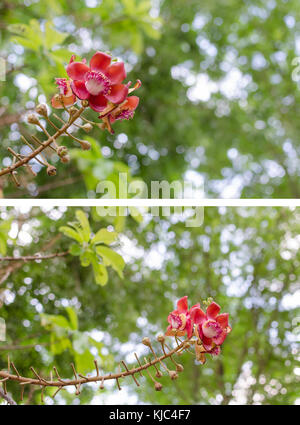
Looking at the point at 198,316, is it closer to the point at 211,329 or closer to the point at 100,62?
the point at 211,329

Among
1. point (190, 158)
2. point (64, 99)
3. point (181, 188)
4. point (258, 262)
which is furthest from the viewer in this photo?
point (190, 158)

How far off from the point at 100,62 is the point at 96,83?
0.02m

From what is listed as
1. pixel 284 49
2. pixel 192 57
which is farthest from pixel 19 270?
pixel 284 49

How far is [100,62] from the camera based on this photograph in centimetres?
32

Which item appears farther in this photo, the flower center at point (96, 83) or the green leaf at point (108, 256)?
the green leaf at point (108, 256)

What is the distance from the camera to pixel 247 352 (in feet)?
3.87

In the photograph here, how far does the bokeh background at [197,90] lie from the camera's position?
1222 mm

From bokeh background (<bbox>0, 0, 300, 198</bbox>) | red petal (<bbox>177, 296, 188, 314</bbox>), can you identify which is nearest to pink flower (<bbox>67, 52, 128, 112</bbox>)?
red petal (<bbox>177, 296, 188, 314</bbox>)

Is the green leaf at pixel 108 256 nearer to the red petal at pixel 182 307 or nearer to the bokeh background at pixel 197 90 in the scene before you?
the red petal at pixel 182 307

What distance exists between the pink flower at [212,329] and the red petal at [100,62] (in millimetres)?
215

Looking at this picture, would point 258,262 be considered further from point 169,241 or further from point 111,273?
point 111,273

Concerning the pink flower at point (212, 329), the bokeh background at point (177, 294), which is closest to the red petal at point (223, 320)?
the pink flower at point (212, 329)
